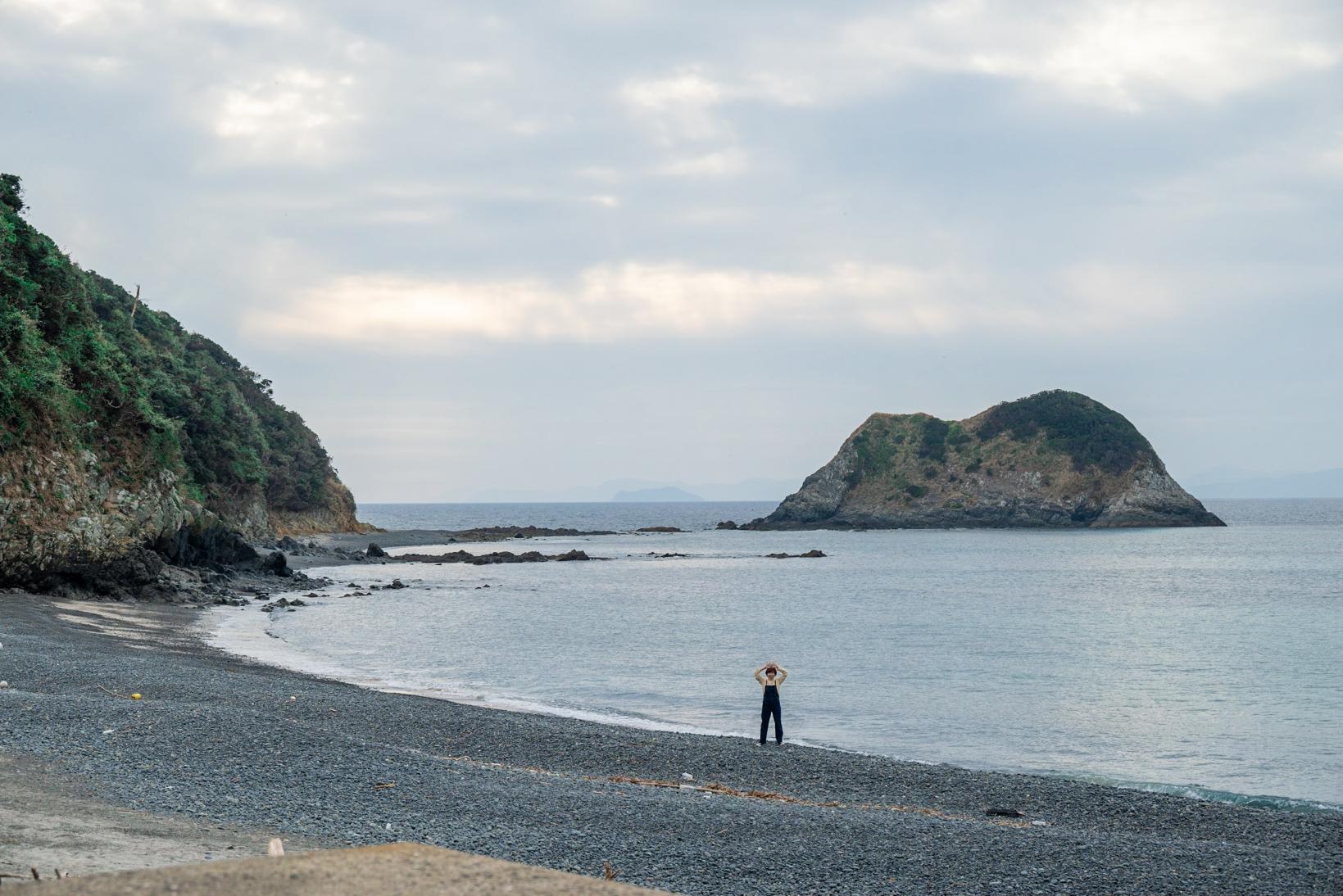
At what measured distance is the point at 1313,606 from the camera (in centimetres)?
5066

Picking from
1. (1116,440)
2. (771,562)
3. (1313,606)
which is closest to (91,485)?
(1313,606)

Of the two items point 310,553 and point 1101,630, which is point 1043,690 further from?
point 310,553

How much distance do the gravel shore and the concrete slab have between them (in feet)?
21.0

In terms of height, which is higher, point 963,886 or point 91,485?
point 91,485

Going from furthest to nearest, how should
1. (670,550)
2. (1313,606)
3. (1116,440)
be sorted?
(1116,440) < (670,550) < (1313,606)

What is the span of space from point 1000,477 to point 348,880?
160176 millimetres

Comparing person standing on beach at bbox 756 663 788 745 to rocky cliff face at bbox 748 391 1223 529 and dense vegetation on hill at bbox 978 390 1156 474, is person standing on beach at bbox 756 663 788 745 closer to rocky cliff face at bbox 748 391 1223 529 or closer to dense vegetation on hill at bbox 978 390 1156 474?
rocky cliff face at bbox 748 391 1223 529

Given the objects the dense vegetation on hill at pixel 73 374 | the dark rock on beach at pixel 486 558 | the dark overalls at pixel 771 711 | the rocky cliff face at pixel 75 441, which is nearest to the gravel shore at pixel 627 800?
the dark overalls at pixel 771 711

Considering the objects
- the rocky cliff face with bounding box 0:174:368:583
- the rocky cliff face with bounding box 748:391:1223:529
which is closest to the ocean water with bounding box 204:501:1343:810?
the rocky cliff face with bounding box 0:174:368:583

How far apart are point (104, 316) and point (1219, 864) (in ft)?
211

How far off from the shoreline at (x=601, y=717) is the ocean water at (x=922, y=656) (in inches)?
5.6

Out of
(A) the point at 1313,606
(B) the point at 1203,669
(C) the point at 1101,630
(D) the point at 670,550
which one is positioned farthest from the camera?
(D) the point at 670,550

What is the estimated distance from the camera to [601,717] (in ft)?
79.5

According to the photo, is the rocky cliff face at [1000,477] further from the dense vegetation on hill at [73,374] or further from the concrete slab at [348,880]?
the concrete slab at [348,880]
